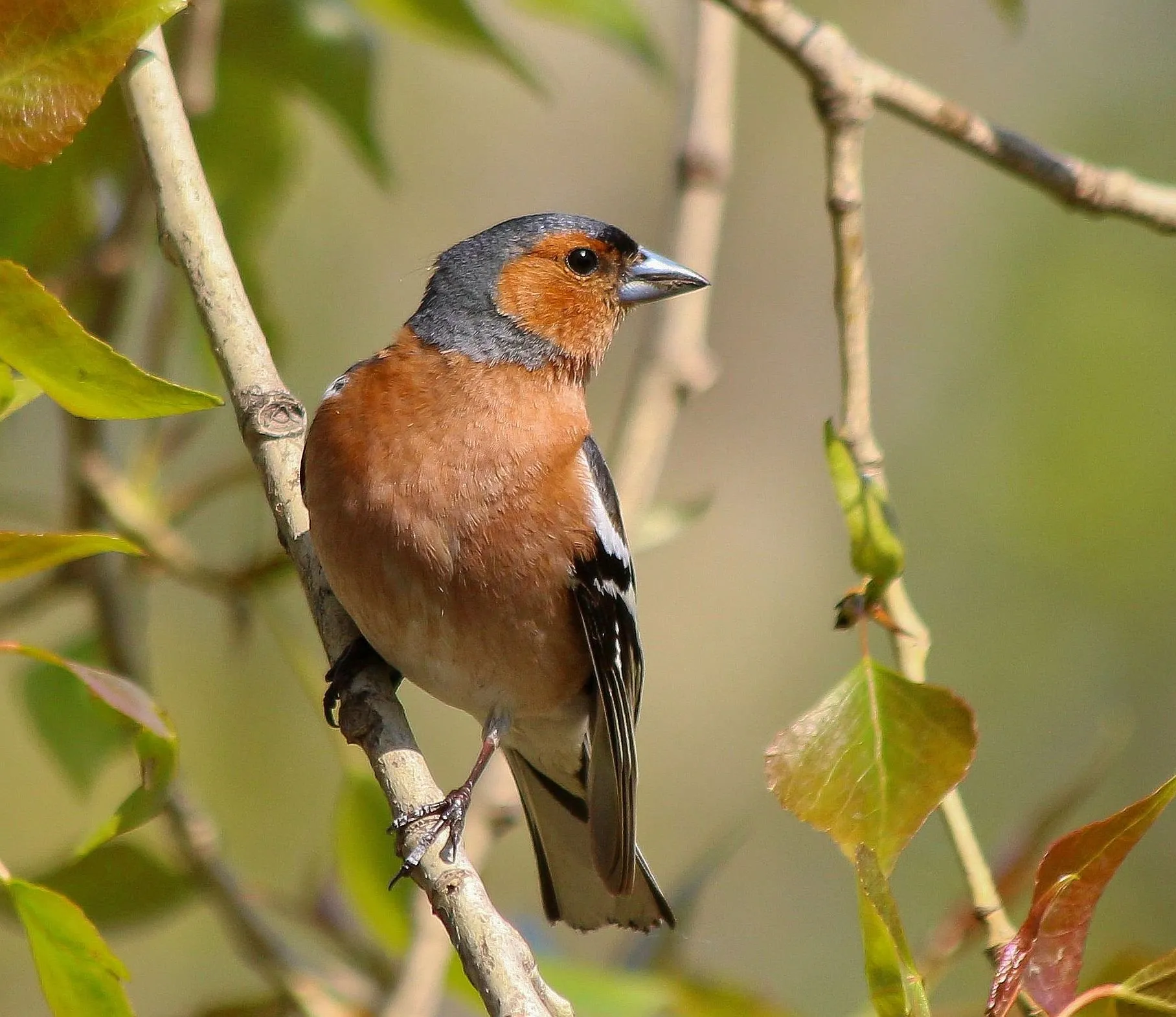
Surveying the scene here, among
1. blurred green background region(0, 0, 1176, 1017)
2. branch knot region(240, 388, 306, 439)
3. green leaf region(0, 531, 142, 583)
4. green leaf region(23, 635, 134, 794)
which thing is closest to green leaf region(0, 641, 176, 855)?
green leaf region(0, 531, 142, 583)

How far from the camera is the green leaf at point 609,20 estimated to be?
4.16 meters

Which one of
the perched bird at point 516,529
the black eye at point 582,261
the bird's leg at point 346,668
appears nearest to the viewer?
the bird's leg at point 346,668

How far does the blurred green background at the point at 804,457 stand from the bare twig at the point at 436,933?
4.30 m

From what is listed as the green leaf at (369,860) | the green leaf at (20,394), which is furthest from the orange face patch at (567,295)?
the green leaf at (20,394)

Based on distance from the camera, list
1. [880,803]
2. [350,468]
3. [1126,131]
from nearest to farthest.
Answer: [880,803]
[350,468]
[1126,131]

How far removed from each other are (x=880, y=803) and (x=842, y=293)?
52.3 inches

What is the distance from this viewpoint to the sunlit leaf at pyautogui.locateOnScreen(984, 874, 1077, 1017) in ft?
7.39

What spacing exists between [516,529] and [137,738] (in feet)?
5.13

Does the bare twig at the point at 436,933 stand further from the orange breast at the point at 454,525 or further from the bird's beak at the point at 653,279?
the bird's beak at the point at 653,279

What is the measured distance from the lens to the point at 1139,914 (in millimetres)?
9617

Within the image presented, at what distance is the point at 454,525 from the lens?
379 centimetres

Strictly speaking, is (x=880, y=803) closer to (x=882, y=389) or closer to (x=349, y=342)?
(x=349, y=342)

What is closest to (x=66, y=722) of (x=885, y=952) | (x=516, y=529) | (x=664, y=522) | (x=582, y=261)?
(x=516, y=529)

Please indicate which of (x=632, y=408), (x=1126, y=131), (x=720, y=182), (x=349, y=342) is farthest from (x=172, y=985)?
(x=1126, y=131)
